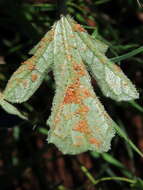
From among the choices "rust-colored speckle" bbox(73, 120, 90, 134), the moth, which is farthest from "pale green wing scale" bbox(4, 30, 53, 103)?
"rust-colored speckle" bbox(73, 120, 90, 134)

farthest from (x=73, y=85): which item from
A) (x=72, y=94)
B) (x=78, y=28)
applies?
(x=78, y=28)

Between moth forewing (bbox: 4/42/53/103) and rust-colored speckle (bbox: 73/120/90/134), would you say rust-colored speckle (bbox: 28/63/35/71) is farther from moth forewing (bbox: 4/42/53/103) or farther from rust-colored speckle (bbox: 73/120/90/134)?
rust-colored speckle (bbox: 73/120/90/134)

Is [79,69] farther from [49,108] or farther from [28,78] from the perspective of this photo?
[49,108]

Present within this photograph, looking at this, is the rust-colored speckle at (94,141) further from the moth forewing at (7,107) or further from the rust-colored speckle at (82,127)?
the moth forewing at (7,107)

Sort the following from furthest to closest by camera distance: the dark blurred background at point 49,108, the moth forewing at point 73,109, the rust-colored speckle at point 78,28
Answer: the dark blurred background at point 49,108
the rust-colored speckle at point 78,28
the moth forewing at point 73,109

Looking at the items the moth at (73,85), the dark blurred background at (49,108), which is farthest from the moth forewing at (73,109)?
the dark blurred background at (49,108)

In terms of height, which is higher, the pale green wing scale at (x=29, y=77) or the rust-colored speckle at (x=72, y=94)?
the pale green wing scale at (x=29, y=77)

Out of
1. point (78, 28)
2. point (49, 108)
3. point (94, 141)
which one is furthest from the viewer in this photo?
point (49, 108)

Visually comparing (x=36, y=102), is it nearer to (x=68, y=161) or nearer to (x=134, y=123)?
(x=68, y=161)
